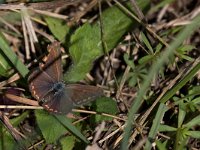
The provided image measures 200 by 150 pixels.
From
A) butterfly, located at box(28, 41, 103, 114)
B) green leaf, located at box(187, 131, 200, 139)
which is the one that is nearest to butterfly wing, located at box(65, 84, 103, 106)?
butterfly, located at box(28, 41, 103, 114)

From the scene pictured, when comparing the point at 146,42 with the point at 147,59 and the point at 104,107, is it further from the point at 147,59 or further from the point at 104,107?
the point at 104,107

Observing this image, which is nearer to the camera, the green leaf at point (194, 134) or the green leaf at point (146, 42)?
the green leaf at point (194, 134)

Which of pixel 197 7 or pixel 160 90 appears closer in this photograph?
pixel 160 90

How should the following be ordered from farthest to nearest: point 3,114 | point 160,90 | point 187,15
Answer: point 187,15 → point 160,90 → point 3,114

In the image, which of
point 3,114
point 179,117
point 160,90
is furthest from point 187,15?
point 3,114

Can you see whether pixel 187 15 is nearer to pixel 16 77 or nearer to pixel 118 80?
pixel 118 80

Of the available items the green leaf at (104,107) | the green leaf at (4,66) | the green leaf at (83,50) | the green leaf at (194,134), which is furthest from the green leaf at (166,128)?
the green leaf at (4,66)

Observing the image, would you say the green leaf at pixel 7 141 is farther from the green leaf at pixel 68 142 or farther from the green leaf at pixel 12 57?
the green leaf at pixel 12 57
